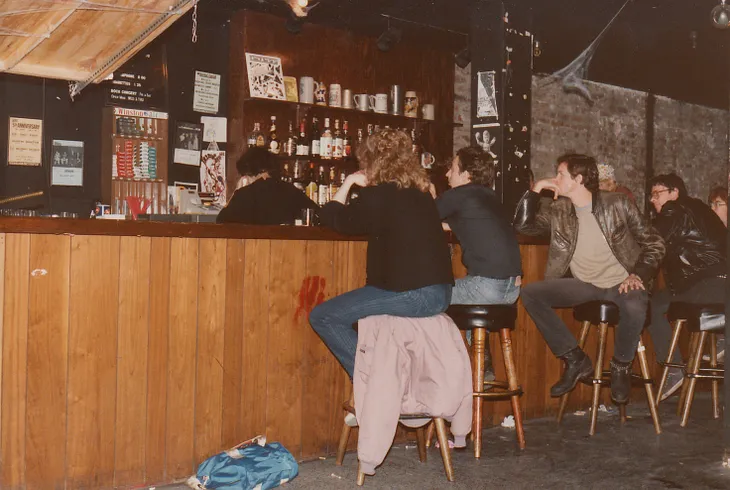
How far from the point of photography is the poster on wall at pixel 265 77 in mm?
6453

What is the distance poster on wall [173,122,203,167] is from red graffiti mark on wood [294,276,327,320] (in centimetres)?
310

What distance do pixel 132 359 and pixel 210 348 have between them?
1.14 ft

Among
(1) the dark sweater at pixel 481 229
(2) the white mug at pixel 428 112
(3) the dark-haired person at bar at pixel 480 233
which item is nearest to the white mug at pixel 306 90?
(2) the white mug at pixel 428 112

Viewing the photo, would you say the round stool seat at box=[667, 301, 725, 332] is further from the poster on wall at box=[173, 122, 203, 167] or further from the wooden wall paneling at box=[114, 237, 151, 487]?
the poster on wall at box=[173, 122, 203, 167]

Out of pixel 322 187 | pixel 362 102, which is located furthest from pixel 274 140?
pixel 362 102

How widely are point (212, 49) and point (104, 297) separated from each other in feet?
13.1

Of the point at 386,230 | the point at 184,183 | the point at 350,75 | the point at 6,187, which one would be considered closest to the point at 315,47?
the point at 350,75

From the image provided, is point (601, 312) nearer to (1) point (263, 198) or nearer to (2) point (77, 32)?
(1) point (263, 198)

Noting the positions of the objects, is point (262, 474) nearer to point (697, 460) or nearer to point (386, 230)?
point (386, 230)

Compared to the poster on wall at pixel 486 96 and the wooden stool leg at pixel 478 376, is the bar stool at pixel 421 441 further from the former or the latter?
the poster on wall at pixel 486 96

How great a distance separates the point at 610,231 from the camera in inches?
170

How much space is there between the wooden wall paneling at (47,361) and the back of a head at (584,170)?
2.66 meters

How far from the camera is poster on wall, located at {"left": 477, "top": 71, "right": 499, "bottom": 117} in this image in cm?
624

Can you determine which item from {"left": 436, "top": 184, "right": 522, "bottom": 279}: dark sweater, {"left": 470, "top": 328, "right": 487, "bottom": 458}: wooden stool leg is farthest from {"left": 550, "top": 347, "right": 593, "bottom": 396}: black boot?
{"left": 436, "top": 184, "right": 522, "bottom": 279}: dark sweater
